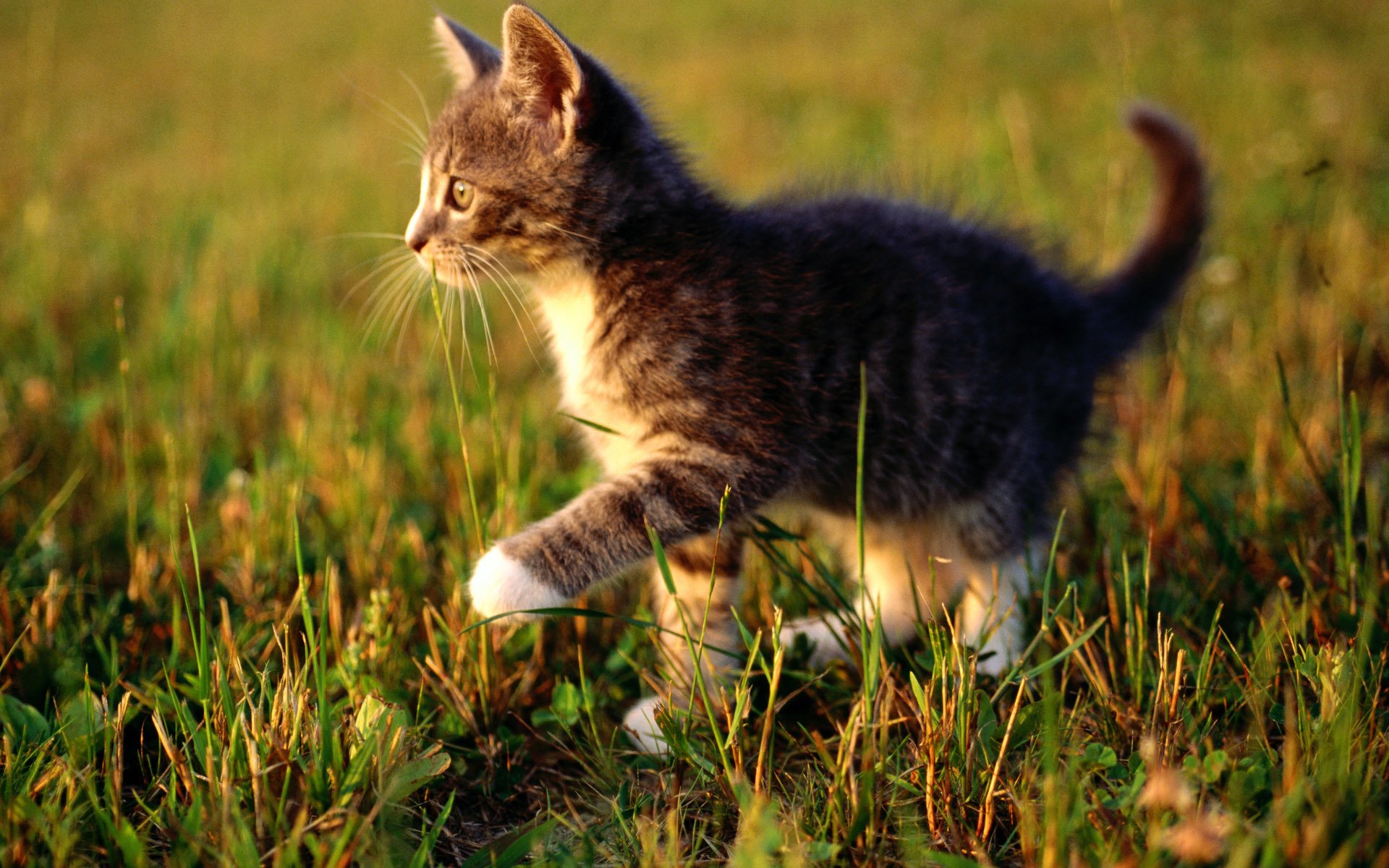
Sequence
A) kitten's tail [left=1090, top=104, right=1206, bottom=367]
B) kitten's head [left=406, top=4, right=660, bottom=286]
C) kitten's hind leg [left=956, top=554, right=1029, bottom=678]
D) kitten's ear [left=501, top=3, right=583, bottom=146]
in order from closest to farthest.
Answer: kitten's ear [left=501, top=3, right=583, bottom=146] < kitten's head [left=406, top=4, right=660, bottom=286] < kitten's hind leg [left=956, top=554, right=1029, bottom=678] < kitten's tail [left=1090, top=104, right=1206, bottom=367]

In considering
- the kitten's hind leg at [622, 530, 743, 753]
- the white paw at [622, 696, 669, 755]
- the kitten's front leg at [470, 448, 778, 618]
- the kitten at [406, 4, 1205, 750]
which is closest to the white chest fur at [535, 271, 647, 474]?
the kitten at [406, 4, 1205, 750]

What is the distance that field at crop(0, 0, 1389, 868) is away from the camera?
1358 mm

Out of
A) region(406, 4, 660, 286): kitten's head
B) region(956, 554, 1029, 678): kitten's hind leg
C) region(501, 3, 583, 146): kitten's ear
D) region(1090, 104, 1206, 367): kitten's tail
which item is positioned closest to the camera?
region(501, 3, 583, 146): kitten's ear

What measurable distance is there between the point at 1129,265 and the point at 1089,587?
1039mm

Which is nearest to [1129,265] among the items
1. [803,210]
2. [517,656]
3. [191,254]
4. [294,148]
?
[803,210]

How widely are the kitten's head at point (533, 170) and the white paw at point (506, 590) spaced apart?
2.09ft

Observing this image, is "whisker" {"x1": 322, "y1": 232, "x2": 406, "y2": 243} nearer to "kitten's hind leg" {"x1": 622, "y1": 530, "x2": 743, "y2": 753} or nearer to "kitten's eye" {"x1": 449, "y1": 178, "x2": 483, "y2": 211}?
"kitten's eye" {"x1": 449, "y1": 178, "x2": 483, "y2": 211}

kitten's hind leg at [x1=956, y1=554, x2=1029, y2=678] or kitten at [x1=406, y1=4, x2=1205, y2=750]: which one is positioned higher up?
kitten at [x1=406, y1=4, x2=1205, y2=750]

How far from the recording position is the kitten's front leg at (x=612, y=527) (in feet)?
5.63

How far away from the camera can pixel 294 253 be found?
4559 mm

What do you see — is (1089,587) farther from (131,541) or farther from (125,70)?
(125,70)

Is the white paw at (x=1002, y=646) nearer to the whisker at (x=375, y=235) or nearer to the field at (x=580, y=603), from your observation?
the field at (x=580, y=603)

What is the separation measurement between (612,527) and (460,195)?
0.81 m

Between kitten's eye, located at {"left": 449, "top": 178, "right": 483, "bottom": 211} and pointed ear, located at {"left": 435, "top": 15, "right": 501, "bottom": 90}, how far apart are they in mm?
333
